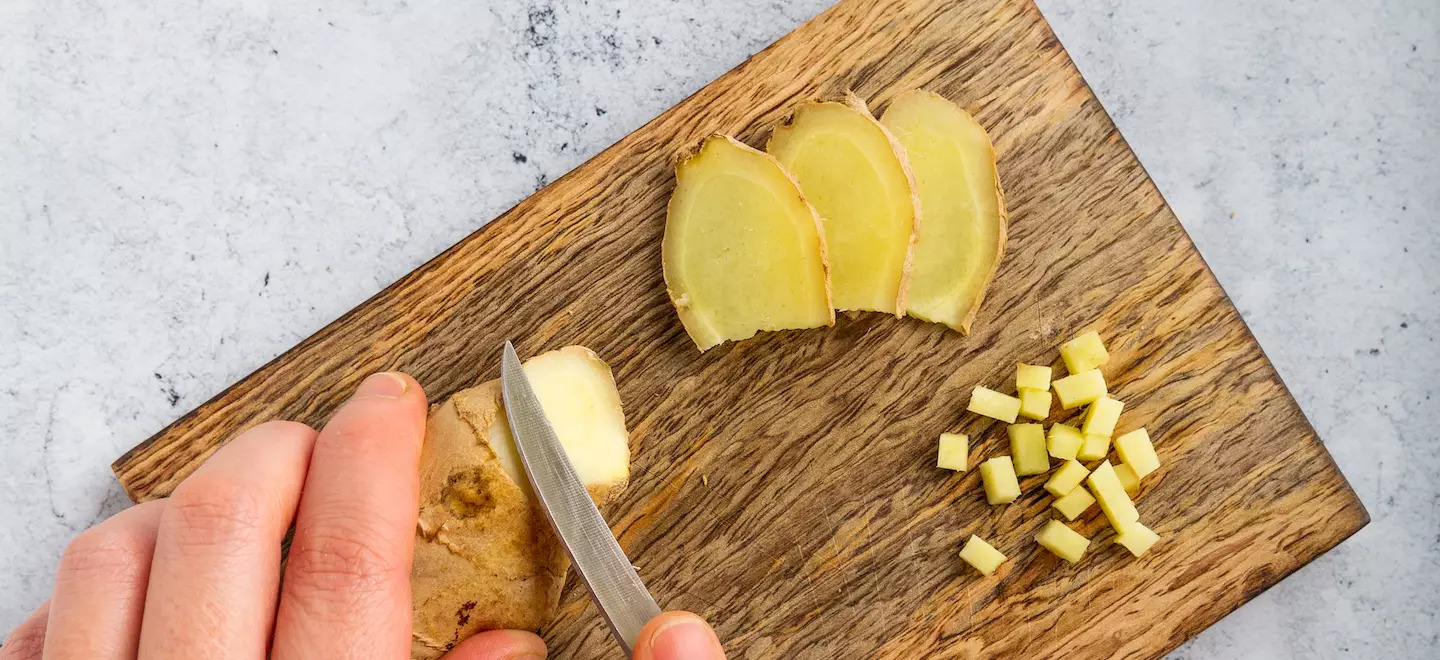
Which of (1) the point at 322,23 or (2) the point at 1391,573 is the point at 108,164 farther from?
(2) the point at 1391,573

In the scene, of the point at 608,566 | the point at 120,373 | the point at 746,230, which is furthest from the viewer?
the point at 120,373

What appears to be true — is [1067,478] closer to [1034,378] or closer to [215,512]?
[1034,378]

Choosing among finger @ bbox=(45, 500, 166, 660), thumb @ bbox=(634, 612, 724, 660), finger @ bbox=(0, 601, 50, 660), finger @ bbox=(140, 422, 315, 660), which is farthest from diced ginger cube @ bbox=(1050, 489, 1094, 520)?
finger @ bbox=(0, 601, 50, 660)

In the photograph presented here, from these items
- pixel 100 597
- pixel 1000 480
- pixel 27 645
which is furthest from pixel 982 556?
pixel 27 645

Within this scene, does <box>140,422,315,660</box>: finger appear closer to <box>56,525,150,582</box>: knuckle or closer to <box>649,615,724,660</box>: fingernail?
<box>56,525,150,582</box>: knuckle

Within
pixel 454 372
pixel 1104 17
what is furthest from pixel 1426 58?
pixel 454 372

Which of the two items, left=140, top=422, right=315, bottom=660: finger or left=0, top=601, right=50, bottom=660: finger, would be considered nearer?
left=140, top=422, right=315, bottom=660: finger

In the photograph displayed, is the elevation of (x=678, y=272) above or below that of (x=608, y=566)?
above
